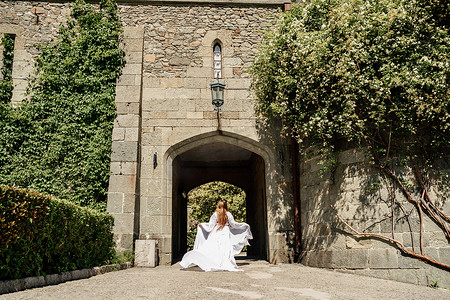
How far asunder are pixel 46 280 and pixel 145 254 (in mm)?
2937

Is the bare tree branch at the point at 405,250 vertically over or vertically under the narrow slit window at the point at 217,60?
under

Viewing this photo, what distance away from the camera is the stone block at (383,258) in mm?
5914

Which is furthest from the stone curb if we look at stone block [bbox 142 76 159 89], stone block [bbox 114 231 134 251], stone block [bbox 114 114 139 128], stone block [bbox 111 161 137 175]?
stone block [bbox 142 76 159 89]

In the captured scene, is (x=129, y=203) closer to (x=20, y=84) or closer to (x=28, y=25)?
(x=20, y=84)

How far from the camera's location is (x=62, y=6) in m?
8.73

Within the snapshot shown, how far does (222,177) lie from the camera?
14.4 m

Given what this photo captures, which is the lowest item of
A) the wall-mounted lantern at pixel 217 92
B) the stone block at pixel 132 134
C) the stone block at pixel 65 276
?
the stone block at pixel 65 276

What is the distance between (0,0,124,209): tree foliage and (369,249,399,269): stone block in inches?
196

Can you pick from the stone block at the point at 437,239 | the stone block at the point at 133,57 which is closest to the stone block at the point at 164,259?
the stone block at the point at 133,57

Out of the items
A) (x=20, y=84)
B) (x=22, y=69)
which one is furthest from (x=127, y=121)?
(x=22, y=69)

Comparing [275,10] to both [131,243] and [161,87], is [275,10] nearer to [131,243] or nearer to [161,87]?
[161,87]

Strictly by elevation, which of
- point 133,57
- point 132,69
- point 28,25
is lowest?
point 132,69

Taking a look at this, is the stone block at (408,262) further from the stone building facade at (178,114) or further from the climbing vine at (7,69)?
the climbing vine at (7,69)

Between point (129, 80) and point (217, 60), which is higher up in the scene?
point (217, 60)
